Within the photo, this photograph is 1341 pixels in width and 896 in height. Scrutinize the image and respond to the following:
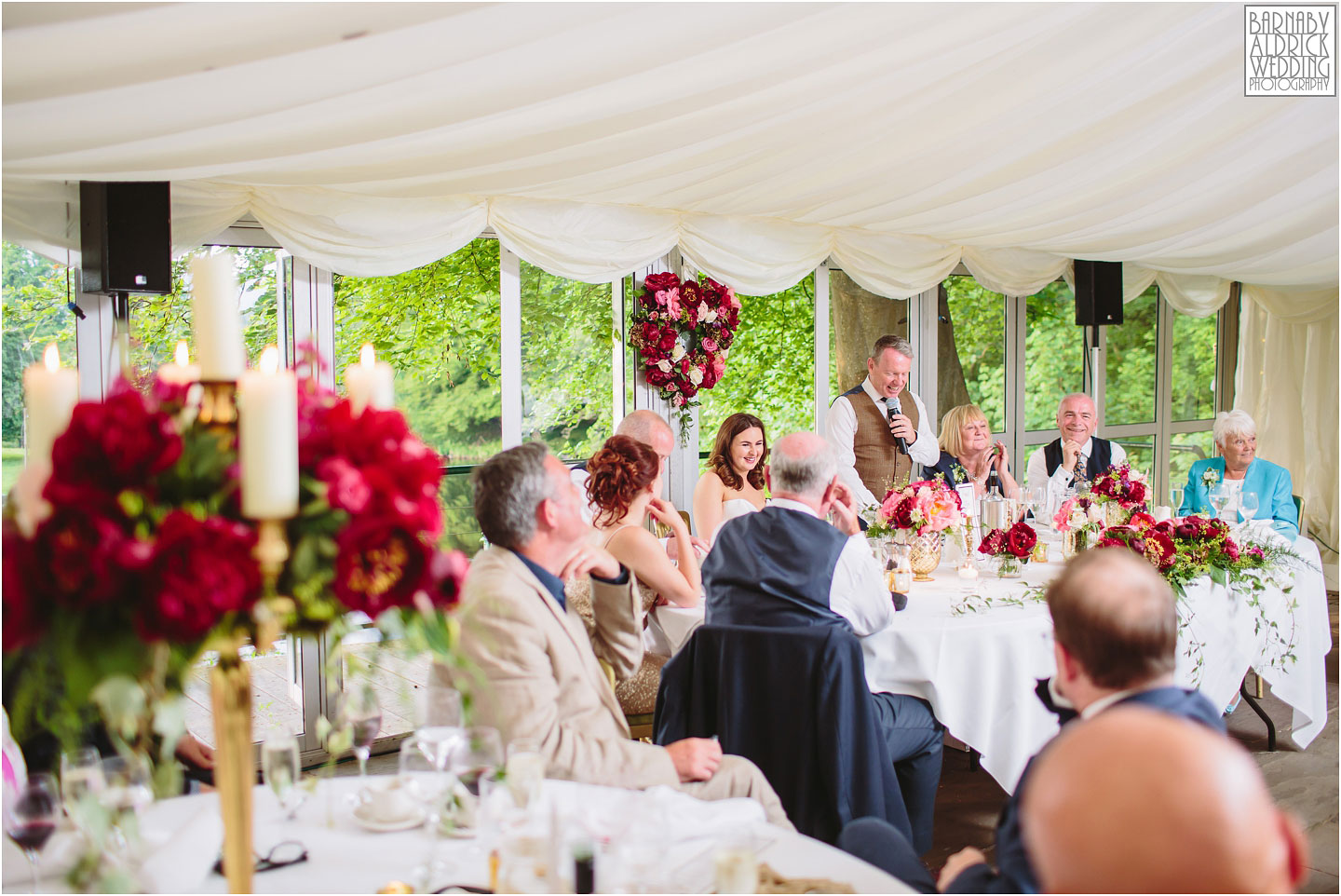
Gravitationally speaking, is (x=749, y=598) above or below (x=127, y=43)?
below

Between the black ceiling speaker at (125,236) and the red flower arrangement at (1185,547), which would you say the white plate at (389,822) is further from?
the red flower arrangement at (1185,547)

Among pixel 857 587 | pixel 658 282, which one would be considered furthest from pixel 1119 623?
pixel 658 282

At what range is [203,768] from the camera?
2600 mm

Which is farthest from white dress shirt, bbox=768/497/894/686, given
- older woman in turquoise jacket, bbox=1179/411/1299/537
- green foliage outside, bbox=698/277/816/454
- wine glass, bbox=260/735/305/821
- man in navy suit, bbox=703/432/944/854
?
green foliage outside, bbox=698/277/816/454

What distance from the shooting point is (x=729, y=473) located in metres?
4.79

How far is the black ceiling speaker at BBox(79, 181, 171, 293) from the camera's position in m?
3.67

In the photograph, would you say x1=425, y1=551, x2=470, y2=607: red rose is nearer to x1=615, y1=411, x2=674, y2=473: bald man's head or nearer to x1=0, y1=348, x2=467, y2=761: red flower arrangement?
x1=0, y1=348, x2=467, y2=761: red flower arrangement

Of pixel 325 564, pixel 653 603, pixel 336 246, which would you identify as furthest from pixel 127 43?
pixel 653 603

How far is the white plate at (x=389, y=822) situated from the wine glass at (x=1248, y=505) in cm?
384

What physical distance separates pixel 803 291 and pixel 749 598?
3.91 m

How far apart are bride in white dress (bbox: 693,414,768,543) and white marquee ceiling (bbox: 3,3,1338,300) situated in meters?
1.02

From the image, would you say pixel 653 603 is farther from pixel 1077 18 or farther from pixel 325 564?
pixel 325 564

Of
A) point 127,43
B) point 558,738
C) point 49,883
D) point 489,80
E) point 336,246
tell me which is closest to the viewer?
point 49,883

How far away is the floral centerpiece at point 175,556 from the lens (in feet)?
3.67
